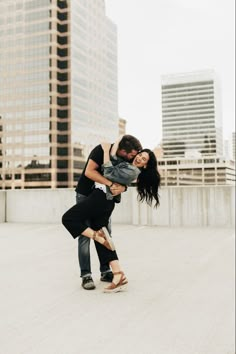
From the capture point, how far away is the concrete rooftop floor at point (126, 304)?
182cm

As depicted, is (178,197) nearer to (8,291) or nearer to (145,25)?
(145,25)

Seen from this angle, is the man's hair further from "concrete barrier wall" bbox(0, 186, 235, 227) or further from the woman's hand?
"concrete barrier wall" bbox(0, 186, 235, 227)

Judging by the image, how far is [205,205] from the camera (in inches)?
284

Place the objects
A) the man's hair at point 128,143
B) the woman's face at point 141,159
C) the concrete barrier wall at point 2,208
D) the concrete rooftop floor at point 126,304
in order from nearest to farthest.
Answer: the concrete rooftop floor at point 126,304
the man's hair at point 128,143
the woman's face at point 141,159
the concrete barrier wall at point 2,208

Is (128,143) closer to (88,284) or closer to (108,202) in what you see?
(108,202)

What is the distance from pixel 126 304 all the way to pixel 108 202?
31.2 inches

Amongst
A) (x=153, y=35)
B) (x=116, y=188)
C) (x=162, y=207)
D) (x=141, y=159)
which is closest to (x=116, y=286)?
(x=116, y=188)

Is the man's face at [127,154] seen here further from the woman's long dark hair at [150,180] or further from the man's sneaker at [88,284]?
the man's sneaker at [88,284]

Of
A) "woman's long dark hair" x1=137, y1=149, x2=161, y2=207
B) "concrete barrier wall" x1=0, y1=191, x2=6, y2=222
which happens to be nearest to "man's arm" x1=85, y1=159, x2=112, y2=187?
"woman's long dark hair" x1=137, y1=149, x2=161, y2=207

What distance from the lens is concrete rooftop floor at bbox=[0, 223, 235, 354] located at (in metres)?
1.82

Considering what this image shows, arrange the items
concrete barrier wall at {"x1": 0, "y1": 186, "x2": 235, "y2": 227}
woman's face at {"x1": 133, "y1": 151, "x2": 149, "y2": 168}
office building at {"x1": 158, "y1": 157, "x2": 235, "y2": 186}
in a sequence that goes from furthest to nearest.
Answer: office building at {"x1": 158, "y1": 157, "x2": 235, "y2": 186}, concrete barrier wall at {"x1": 0, "y1": 186, "x2": 235, "y2": 227}, woman's face at {"x1": 133, "y1": 151, "x2": 149, "y2": 168}

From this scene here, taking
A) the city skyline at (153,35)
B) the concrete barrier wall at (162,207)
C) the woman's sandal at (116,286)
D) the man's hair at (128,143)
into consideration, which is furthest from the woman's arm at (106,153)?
the concrete barrier wall at (162,207)

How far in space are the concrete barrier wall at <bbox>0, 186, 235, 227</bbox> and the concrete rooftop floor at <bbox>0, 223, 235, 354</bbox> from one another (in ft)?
7.38

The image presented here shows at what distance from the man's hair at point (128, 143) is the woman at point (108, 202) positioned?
0.34 ft
